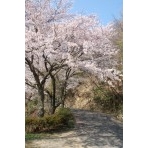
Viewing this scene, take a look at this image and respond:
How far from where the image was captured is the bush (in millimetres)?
3234

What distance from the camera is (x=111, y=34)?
336 cm

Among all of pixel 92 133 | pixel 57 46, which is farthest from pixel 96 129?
pixel 57 46

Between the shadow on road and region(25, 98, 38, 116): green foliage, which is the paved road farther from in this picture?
region(25, 98, 38, 116): green foliage

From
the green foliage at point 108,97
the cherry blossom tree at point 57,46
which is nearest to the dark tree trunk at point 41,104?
the cherry blossom tree at point 57,46

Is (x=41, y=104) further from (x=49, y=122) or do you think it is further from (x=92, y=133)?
(x=92, y=133)

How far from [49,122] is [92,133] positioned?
0.36 m

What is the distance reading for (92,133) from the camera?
333cm

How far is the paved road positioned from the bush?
0.07 meters

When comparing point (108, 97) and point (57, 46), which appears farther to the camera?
point (108, 97)

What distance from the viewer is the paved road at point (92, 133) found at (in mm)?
3279
